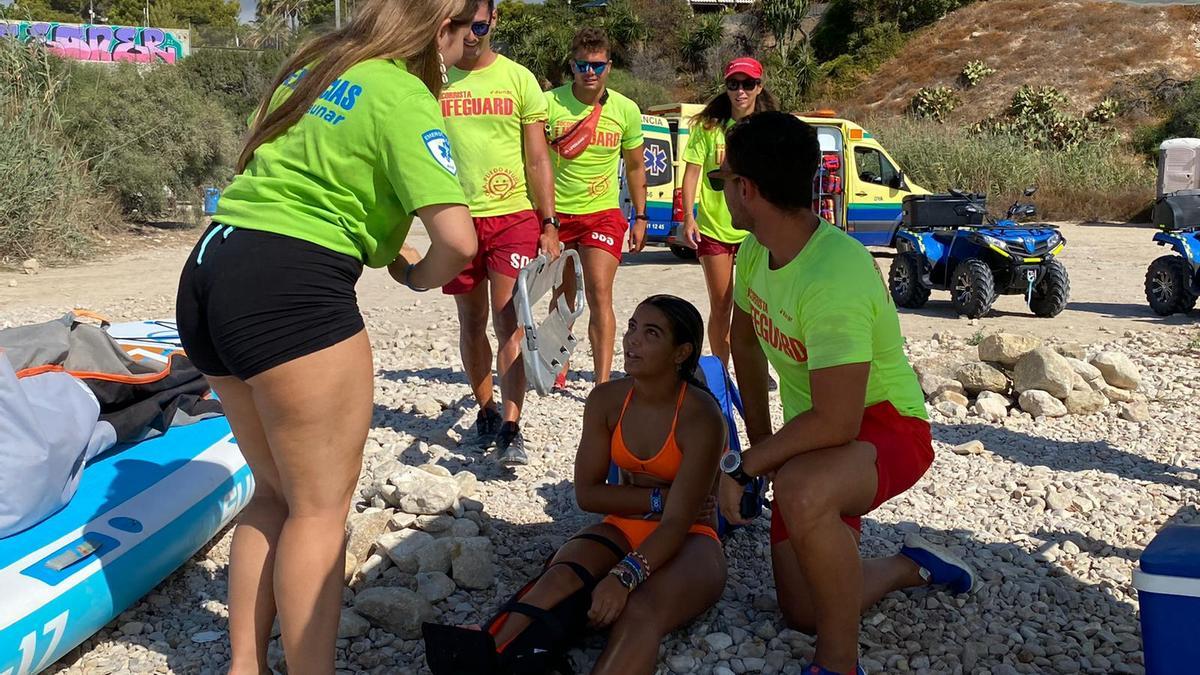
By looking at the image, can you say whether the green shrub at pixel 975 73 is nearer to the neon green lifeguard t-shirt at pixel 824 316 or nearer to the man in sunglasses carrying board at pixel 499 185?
the man in sunglasses carrying board at pixel 499 185

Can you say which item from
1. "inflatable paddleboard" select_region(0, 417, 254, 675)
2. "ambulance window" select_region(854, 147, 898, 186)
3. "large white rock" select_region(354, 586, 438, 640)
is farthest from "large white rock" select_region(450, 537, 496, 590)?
"ambulance window" select_region(854, 147, 898, 186)

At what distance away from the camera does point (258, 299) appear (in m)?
2.32

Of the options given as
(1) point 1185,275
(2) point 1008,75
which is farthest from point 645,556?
(2) point 1008,75

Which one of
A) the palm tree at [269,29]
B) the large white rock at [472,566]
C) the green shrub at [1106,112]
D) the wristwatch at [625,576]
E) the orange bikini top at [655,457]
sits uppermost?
the palm tree at [269,29]

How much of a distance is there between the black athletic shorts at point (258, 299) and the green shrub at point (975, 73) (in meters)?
39.6

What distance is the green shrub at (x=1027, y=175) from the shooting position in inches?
824

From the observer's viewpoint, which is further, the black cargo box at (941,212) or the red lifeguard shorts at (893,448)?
the black cargo box at (941,212)

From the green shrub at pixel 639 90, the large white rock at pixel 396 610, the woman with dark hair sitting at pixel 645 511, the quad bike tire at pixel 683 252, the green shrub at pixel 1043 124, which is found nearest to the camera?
the woman with dark hair sitting at pixel 645 511

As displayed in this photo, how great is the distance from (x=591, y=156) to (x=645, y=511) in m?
2.84

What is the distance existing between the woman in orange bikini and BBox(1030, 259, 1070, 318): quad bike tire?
23.5 feet

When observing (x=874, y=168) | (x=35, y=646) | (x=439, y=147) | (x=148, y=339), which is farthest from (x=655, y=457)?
(x=874, y=168)

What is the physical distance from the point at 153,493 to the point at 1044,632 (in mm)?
2823

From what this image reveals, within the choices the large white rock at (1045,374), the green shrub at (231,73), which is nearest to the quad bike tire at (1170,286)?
the large white rock at (1045,374)

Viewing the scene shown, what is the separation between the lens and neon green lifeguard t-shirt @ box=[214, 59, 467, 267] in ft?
7.67
